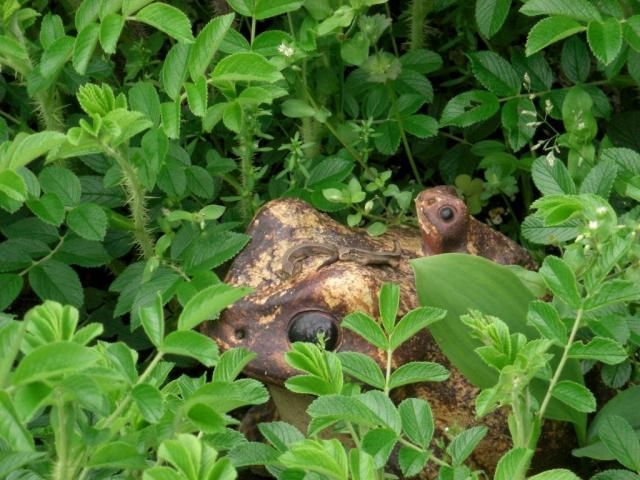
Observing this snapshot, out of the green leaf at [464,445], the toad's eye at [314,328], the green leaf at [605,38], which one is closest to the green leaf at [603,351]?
the green leaf at [464,445]

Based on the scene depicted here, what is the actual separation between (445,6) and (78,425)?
139 centimetres

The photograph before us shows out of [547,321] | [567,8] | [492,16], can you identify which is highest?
[567,8]

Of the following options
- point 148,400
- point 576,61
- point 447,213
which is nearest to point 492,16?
point 576,61

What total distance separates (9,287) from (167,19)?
58 cm

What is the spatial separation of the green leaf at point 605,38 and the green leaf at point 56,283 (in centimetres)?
96

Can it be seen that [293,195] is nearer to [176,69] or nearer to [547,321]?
[176,69]

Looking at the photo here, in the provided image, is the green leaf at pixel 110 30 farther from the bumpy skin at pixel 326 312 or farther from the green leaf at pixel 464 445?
the green leaf at pixel 464 445

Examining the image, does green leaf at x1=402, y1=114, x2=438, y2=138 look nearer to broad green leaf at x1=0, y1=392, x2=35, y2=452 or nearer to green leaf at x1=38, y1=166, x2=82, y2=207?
green leaf at x1=38, y1=166, x2=82, y2=207

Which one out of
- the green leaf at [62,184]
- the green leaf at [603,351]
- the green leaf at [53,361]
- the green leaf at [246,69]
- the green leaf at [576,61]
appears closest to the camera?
the green leaf at [53,361]

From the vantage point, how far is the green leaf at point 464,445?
1555 mm

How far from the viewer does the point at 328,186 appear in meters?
2.29

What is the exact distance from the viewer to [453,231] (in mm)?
2045

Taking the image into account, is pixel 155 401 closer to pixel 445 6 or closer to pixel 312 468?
pixel 312 468

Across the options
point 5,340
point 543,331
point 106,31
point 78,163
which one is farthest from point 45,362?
point 78,163
